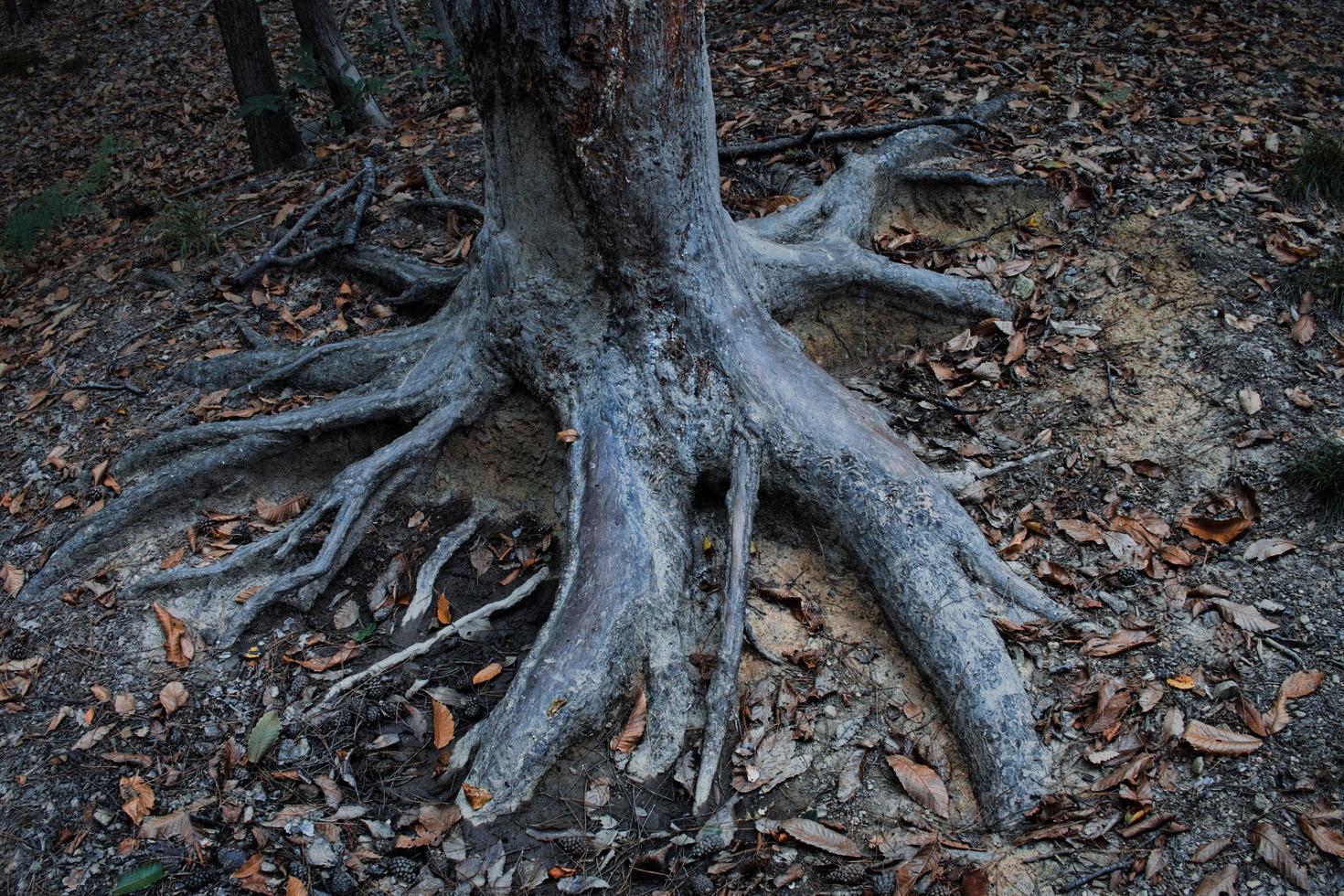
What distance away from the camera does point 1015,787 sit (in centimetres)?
320

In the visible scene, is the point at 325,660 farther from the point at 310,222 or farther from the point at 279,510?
the point at 310,222

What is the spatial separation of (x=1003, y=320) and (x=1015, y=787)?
268cm

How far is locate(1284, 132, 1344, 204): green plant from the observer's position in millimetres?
5383

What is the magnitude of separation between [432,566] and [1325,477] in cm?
388

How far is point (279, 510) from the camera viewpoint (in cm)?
462

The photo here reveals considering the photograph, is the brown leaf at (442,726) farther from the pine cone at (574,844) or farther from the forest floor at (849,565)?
the pine cone at (574,844)

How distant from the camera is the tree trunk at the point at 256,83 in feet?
24.1

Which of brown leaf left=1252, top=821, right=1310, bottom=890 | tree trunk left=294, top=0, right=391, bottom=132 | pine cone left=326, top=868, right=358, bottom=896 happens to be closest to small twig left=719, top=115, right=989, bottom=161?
tree trunk left=294, top=0, right=391, bottom=132

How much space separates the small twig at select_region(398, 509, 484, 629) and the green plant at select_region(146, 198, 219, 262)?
3.25m

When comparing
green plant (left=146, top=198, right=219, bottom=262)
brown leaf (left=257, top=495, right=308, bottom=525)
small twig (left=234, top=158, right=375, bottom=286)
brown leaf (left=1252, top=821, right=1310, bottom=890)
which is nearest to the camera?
brown leaf (left=1252, top=821, right=1310, bottom=890)

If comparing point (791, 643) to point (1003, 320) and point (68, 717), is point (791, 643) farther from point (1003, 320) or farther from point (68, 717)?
point (68, 717)

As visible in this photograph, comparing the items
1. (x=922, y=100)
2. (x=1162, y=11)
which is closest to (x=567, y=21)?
(x=922, y=100)

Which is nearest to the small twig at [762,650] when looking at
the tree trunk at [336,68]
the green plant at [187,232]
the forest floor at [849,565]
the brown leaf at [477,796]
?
the forest floor at [849,565]

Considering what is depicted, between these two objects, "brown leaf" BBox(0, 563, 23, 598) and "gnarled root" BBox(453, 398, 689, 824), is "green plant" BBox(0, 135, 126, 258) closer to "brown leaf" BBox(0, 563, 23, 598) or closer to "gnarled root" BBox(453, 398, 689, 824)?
"brown leaf" BBox(0, 563, 23, 598)
